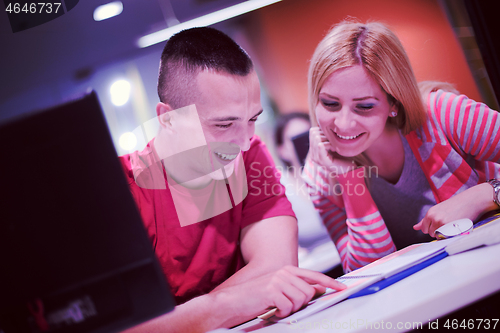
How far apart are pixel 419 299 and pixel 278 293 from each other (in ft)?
1.12

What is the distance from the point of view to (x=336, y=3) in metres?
1.33

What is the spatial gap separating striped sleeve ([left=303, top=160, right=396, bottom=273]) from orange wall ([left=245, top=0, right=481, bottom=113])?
35 cm

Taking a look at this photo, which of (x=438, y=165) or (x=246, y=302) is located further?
(x=438, y=165)

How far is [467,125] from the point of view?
1.30 m

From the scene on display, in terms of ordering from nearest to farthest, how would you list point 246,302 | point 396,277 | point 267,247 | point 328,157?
point 396,277
point 246,302
point 267,247
point 328,157

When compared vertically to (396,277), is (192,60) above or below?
above

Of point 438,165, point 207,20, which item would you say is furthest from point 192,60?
point 438,165

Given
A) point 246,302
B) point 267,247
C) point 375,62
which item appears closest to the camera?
point 246,302

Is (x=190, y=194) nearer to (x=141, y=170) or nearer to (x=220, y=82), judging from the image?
(x=141, y=170)

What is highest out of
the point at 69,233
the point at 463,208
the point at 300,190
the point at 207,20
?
the point at 207,20

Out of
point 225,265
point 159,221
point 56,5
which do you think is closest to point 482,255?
point 225,265

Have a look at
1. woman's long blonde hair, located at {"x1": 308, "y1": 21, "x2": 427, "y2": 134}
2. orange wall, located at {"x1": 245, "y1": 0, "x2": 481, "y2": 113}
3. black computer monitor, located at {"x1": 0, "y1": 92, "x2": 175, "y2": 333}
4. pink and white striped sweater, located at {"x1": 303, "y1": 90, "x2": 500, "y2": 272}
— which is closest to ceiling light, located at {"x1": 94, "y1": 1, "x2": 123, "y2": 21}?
orange wall, located at {"x1": 245, "y1": 0, "x2": 481, "y2": 113}

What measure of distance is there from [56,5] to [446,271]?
5.25 ft

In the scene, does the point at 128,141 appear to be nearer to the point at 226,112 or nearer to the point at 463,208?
the point at 226,112
